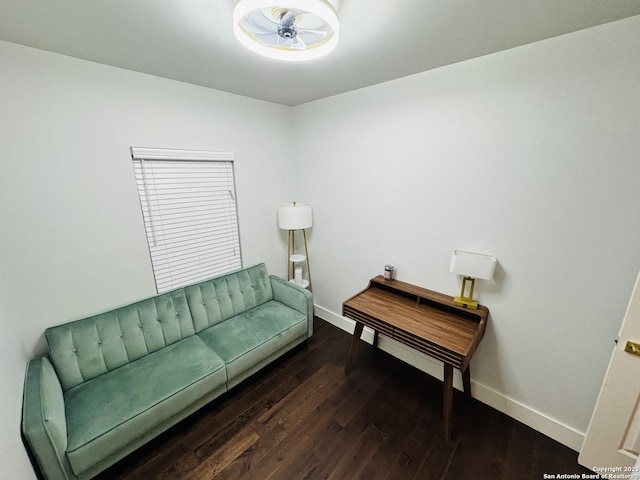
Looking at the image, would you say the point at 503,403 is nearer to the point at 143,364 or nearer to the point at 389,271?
the point at 389,271

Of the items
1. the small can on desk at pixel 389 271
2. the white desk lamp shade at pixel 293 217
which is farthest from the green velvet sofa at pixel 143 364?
the small can on desk at pixel 389 271

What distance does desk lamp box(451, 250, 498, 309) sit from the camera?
171cm

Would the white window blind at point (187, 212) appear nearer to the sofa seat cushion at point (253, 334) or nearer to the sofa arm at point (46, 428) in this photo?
the sofa seat cushion at point (253, 334)

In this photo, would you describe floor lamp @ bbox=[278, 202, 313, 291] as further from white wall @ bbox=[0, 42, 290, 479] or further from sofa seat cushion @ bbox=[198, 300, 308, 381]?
white wall @ bbox=[0, 42, 290, 479]

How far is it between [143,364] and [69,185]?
136 centimetres

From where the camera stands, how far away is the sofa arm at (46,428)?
3.96ft

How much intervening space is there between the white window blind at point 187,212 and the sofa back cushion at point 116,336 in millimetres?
257

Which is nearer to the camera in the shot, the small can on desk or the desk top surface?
the desk top surface

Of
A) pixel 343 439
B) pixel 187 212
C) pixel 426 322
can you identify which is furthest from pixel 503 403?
pixel 187 212

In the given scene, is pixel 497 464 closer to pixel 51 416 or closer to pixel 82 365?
pixel 51 416

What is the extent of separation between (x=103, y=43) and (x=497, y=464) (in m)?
3.47

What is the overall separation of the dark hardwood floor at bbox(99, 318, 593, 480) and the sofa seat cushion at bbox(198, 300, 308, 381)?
32 centimetres

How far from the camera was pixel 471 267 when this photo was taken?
68.8 inches

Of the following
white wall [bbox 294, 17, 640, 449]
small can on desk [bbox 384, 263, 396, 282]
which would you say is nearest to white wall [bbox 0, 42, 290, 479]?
white wall [bbox 294, 17, 640, 449]
